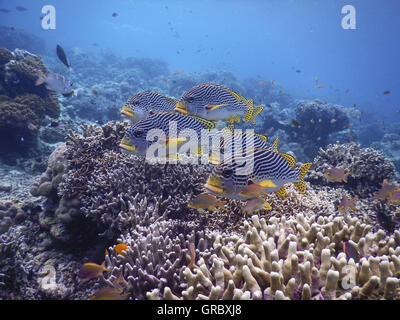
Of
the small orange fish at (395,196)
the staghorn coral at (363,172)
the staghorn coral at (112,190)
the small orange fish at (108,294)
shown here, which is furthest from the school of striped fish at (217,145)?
the staghorn coral at (363,172)

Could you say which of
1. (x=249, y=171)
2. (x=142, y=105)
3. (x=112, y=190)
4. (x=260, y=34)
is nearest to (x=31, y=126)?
(x=112, y=190)

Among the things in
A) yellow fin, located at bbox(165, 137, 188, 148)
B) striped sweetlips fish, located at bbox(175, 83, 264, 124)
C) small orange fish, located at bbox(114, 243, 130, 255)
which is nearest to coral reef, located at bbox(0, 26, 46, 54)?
striped sweetlips fish, located at bbox(175, 83, 264, 124)

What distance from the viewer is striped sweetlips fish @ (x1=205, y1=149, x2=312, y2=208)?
2354mm

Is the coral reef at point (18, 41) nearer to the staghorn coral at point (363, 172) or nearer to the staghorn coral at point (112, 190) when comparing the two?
the staghorn coral at point (112, 190)

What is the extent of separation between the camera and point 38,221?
16.4 feet

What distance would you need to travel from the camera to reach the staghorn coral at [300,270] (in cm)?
196

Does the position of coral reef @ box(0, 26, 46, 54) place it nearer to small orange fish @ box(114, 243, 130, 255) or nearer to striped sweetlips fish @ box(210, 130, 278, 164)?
small orange fish @ box(114, 243, 130, 255)

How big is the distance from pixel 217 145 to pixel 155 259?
1.80 m
